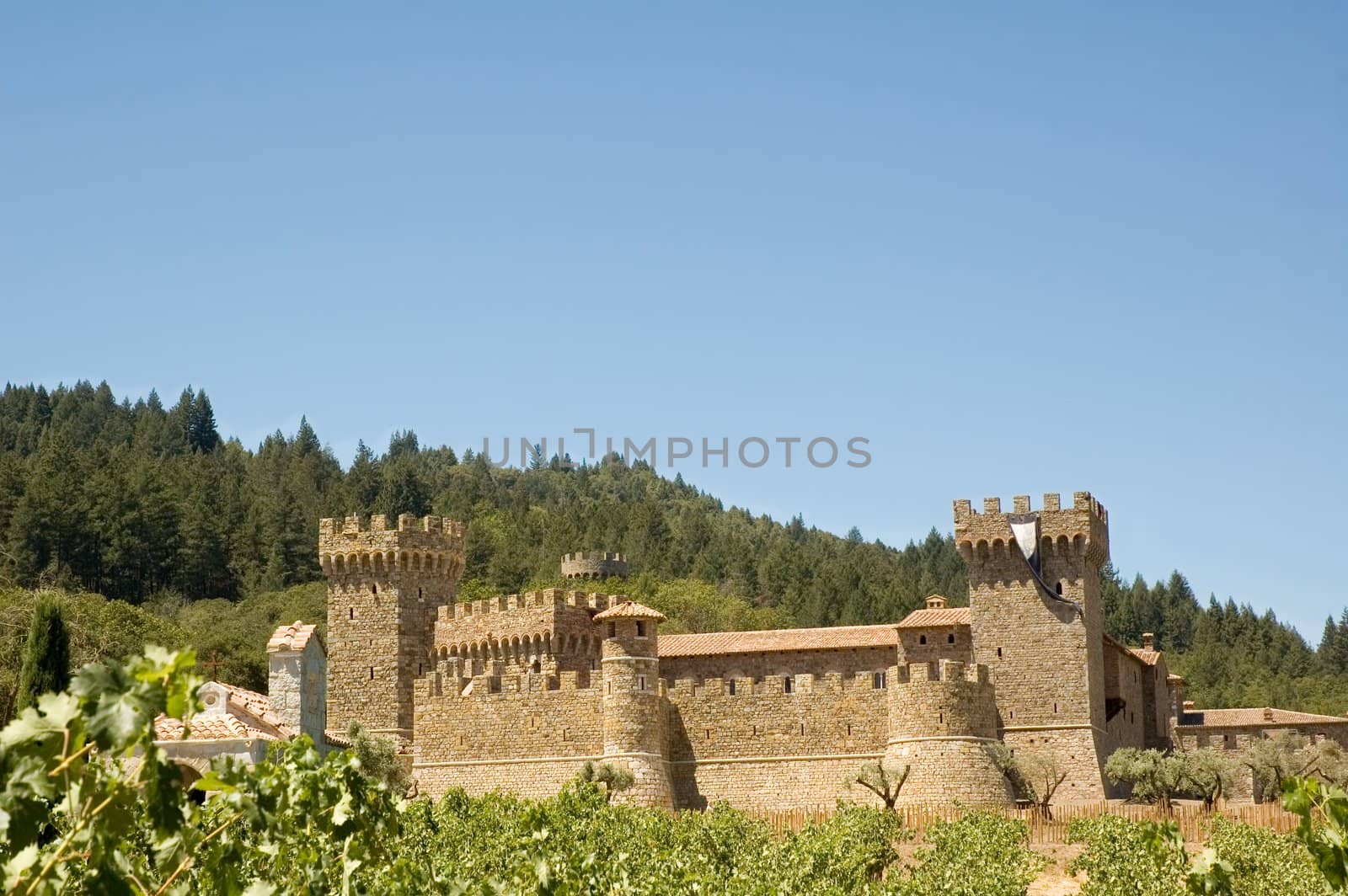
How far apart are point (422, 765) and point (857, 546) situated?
100712 millimetres

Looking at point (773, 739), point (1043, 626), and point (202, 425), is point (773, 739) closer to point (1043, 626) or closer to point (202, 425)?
point (1043, 626)

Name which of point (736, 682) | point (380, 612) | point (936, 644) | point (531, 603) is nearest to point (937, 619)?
point (936, 644)

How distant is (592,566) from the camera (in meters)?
105

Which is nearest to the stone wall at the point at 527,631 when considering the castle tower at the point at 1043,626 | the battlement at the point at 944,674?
the battlement at the point at 944,674

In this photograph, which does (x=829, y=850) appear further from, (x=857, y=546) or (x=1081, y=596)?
(x=857, y=546)

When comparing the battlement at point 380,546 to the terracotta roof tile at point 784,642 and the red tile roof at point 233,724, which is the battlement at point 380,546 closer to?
the terracotta roof tile at point 784,642

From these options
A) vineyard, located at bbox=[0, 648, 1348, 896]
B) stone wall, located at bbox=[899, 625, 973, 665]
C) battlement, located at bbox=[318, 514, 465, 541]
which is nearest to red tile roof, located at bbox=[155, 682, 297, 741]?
vineyard, located at bbox=[0, 648, 1348, 896]

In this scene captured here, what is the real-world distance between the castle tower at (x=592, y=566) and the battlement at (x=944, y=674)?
5398cm

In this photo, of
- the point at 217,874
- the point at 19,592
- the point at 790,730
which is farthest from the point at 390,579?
the point at 217,874

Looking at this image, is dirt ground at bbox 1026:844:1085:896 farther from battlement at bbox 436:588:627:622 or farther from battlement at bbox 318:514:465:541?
battlement at bbox 318:514:465:541

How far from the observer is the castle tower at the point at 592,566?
104 metres

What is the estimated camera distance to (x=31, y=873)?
962 centimetres

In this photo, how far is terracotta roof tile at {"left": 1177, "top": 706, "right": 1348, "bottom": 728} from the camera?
64.9m

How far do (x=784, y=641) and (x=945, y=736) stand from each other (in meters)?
7.43
